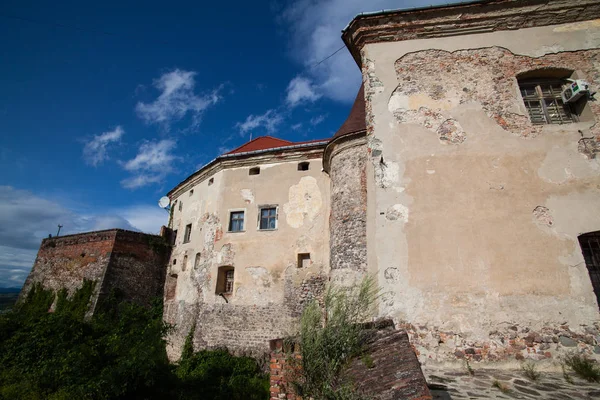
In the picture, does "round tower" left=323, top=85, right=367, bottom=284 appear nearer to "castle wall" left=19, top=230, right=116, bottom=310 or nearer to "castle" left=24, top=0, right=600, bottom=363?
"castle" left=24, top=0, right=600, bottom=363

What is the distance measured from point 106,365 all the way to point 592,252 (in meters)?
10.4

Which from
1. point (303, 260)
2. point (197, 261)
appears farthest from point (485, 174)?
point (197, 261)

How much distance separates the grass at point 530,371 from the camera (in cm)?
434

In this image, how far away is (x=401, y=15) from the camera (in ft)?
23.0

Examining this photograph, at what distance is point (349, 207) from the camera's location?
33.9 ft

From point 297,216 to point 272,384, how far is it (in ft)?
33.0

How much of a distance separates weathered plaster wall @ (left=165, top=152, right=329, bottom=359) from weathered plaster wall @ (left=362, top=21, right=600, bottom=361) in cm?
696

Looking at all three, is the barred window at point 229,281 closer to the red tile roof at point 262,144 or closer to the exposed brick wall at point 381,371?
the red tile roof at point 262,144

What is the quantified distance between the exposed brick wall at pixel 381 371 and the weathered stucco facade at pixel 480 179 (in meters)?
1.91

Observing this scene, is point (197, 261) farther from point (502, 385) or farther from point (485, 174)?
Answer: point (502, 385)

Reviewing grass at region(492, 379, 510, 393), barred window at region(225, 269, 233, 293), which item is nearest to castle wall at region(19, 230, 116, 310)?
barred window at region(225, 269, 233, 293)

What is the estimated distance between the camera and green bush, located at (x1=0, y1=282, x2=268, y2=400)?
732 centimetres

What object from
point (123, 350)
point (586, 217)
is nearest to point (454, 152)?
point (586, 217)

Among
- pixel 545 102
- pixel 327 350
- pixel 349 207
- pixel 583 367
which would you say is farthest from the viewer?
pixel 349 207
